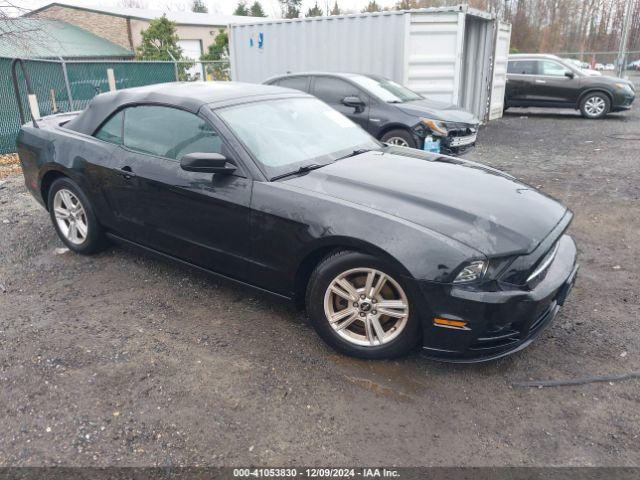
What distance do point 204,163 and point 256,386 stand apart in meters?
1.43

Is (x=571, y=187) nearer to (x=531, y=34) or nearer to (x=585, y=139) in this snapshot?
(x=585, y=139)

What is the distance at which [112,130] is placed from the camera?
13.8 feet

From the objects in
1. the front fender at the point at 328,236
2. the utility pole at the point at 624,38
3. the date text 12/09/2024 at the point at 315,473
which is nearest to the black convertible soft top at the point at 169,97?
the front fender at the point at 328,236

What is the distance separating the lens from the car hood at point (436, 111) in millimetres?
7775

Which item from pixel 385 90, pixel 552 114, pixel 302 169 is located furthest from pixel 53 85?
Result: pixel 552 114

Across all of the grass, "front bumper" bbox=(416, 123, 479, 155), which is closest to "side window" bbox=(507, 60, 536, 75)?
"front bumper" bbox=(416, 123, 479, 155)

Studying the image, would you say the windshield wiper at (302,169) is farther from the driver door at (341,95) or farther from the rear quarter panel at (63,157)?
the driver door at (341,95)

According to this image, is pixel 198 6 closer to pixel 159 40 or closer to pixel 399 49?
pixel 159 40

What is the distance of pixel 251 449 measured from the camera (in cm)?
242

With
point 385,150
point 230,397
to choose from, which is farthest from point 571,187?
point 230,397

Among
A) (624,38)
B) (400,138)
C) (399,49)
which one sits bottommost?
(400,138)

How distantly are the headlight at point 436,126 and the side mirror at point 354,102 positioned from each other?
3.36 ft

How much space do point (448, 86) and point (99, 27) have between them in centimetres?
2827

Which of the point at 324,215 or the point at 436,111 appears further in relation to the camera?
the point at 436,111
